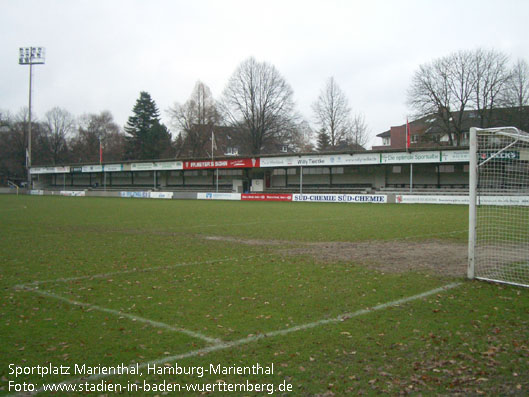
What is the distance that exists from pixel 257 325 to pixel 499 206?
15.6 metres

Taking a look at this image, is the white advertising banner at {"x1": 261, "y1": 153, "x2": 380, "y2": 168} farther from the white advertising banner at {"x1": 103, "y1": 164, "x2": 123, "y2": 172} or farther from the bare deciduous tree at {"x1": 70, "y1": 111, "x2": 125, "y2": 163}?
the bare deciduous tree at {"x1": 70, "y1": 111, "x2": 125, "y2": 163}

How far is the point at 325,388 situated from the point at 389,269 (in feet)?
19.8

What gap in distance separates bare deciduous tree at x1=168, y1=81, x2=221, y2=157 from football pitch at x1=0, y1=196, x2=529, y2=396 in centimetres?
6222

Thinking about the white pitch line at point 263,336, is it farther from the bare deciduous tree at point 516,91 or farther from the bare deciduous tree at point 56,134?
the bare deciduous tree at point 56,134

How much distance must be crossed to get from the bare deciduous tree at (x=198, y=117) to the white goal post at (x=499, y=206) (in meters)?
58.4

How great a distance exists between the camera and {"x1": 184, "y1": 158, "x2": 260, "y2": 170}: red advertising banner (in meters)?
53.9

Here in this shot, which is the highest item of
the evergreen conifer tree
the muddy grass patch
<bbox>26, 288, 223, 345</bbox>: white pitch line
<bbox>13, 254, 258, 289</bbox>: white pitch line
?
the evergreen conifer tree

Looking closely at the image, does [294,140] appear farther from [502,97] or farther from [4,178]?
[4,178]

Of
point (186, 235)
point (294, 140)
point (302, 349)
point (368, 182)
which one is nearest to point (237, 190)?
point (294, 140)

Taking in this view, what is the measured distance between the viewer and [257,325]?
586 centimetres

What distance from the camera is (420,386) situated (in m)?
4.07

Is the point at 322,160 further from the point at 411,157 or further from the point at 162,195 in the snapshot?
the point at 162,195

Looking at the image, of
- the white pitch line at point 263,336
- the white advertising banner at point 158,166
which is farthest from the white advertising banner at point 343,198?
the white pitch line at point 263,336

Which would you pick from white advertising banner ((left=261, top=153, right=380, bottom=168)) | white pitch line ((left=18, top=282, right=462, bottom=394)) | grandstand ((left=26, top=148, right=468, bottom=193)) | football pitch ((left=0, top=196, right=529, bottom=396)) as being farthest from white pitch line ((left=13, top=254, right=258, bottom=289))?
white advertising banner ((left=261, top=153, right=380, bottom=168))
